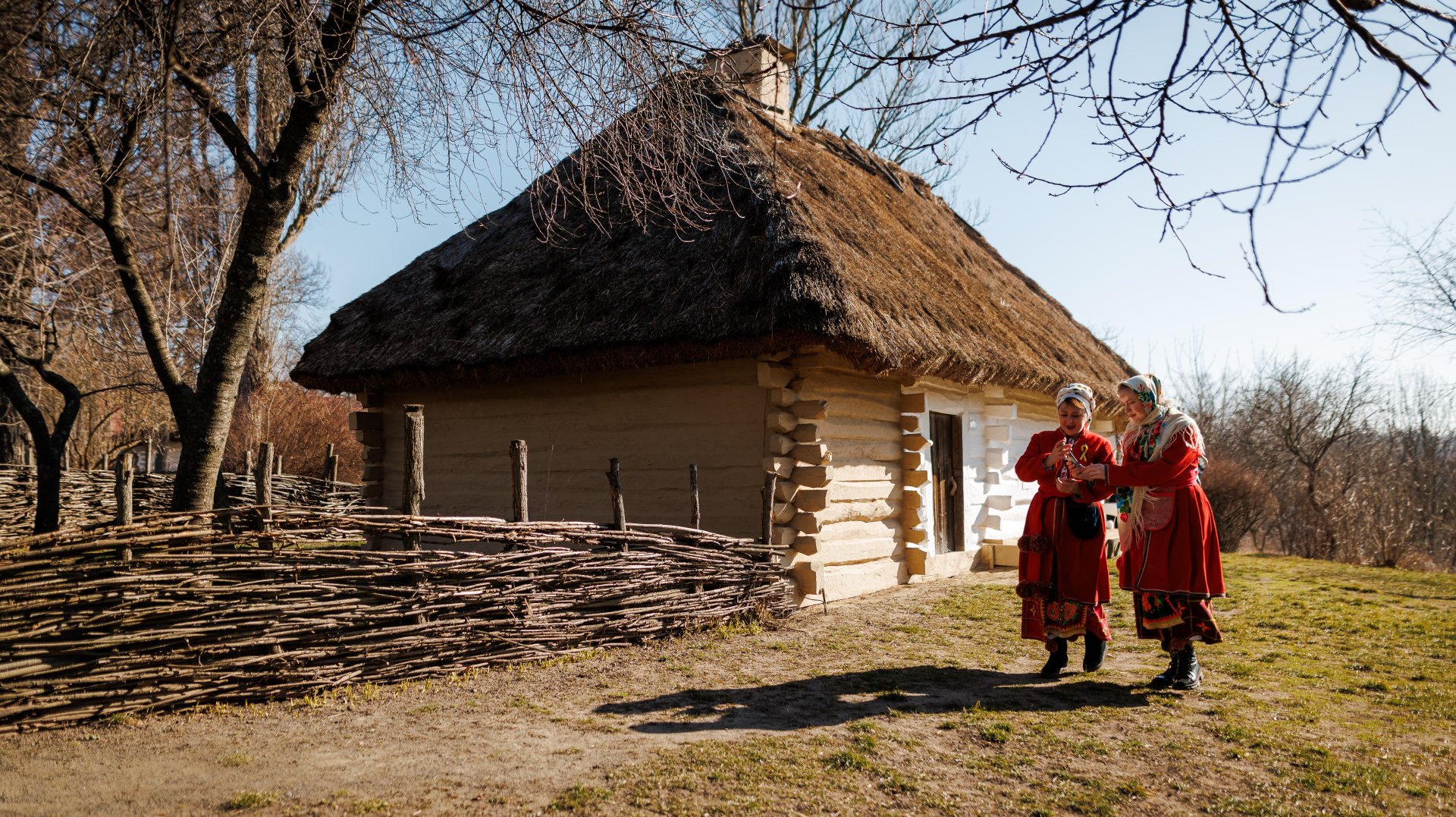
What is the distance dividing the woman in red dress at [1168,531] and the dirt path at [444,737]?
35.7 inches

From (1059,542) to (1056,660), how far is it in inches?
25.8

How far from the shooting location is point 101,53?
5.54 metres

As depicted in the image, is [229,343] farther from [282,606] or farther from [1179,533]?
[1179,533]

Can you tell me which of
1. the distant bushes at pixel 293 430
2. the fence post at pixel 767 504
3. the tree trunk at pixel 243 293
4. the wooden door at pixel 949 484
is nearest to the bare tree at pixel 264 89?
the tree trunk at pixel 243 293

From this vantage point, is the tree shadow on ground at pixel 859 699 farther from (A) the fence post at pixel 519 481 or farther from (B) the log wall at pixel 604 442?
(B) the log wall at pixel 604 442

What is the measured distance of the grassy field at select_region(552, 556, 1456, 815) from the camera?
2.96 metres

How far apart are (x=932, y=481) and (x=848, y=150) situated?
4261 mm

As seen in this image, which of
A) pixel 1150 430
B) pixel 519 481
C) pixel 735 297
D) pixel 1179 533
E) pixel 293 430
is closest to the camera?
pixel 1179 533

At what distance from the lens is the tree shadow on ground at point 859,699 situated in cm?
388

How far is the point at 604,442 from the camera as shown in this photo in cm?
775

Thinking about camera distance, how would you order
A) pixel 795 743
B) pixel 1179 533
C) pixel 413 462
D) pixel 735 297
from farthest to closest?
pixel 735 297
pixel 413 462
pixel 1179 533
pixel 795 743

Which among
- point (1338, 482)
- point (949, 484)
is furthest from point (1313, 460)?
point (949, 484)

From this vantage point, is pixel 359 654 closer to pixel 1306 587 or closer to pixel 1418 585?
pixel 1306 587

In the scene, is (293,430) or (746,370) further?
(293,430)
